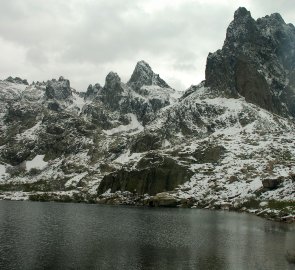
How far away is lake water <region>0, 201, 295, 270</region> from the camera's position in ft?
315

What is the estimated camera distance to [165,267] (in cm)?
9344

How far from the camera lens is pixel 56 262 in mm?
95625

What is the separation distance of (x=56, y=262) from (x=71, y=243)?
27.7 m

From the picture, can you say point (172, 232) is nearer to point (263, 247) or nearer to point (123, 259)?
point (263, 247)

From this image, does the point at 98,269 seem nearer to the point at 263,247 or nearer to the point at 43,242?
the point at 43,242

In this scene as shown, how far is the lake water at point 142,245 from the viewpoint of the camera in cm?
9600

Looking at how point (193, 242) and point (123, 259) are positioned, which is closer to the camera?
point (123, 259)

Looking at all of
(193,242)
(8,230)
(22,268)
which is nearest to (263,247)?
(193,242)

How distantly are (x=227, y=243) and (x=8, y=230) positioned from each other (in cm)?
7052

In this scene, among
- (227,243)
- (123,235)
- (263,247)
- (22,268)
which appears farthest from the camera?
(123,235)

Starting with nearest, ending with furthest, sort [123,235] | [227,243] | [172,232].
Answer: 1. [227,243]
2. [123,235]
3. [172,232]

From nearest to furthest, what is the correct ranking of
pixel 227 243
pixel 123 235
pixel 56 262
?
1. pixel 56 262
2. pixel 227 243
3. pixel 123 235

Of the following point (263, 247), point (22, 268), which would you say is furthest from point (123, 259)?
point (263, 247)

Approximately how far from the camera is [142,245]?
123 m
